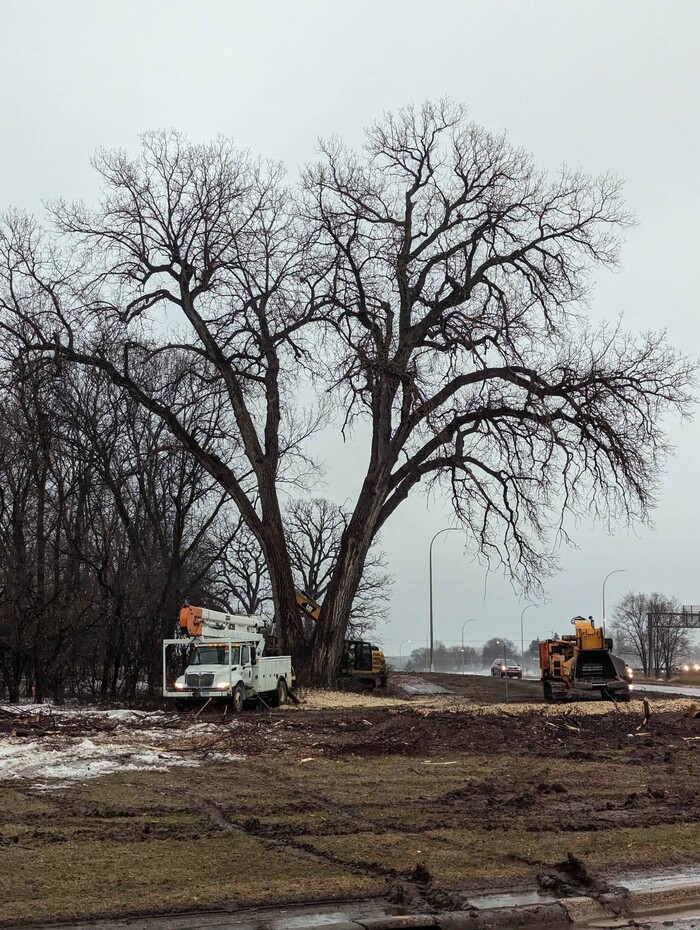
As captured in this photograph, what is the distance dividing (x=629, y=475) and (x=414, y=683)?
1989 cm

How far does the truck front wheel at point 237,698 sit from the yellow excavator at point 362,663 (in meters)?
16.2

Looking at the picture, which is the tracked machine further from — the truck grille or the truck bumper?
the truck grille

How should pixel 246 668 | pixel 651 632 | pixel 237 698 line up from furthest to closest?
pixel 651 632 → pixel 246 668 → pixel 237 698

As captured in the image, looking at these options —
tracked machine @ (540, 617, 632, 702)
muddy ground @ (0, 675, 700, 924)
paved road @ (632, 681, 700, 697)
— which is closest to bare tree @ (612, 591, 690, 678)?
paved road @ (632, 681, 700, 697)

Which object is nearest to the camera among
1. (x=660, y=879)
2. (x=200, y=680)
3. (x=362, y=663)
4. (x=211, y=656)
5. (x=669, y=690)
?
(x=660, y=879)

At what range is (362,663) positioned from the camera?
4822cm

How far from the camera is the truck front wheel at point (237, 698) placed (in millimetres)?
27688

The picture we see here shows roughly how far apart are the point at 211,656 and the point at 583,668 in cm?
1404

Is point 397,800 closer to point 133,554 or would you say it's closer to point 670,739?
point 670,739

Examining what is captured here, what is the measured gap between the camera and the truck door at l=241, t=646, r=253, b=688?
94.2 feet

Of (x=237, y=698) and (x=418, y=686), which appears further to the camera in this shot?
(x=418, y=686)

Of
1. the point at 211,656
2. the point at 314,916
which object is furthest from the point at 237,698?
the point at 314,916

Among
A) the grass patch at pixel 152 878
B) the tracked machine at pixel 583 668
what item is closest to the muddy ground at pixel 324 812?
the grass patch at pixel 152 878

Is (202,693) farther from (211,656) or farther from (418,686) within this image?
(418,686)
